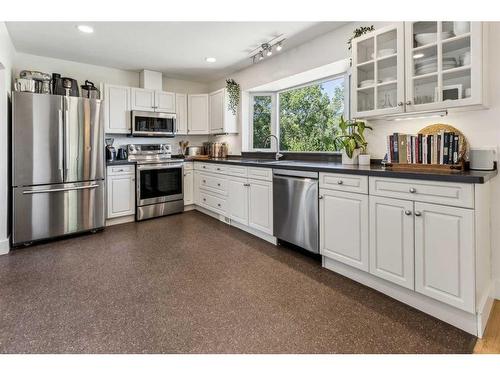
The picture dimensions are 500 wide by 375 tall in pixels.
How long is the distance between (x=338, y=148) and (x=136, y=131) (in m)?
3.14

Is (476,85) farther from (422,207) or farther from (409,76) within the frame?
(422,207)

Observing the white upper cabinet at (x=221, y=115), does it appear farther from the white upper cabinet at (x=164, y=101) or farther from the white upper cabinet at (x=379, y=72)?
the white upper cabinet at (x=379, y=72)

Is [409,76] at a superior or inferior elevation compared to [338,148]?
superior

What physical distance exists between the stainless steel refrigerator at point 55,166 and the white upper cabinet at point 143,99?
93cm

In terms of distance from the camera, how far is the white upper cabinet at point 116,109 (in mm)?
4359

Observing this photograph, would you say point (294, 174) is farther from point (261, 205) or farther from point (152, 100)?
point (152, 100)

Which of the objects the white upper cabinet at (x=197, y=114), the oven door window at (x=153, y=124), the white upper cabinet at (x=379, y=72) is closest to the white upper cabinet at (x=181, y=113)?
the white upper cabinet at (x=197, y=114)

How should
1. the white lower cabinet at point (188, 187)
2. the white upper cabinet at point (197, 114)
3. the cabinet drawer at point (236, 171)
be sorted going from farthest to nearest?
the white upper cabinet at point (197, 114) → the white lower cabinet at point (188, 187) → the cabinet drawer at point (236, 171)

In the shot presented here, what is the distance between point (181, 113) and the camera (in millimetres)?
5211

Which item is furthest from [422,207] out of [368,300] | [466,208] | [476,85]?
[476,85]
